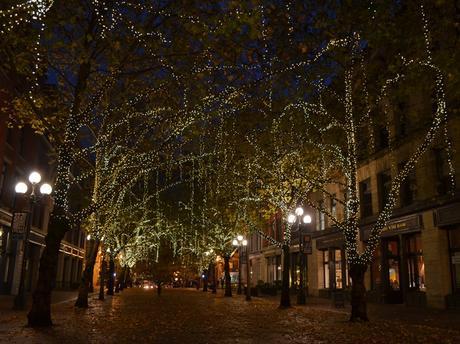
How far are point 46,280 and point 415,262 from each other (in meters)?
19.7

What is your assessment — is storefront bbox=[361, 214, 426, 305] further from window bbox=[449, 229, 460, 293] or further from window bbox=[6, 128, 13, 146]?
window bbox=[6, 128, 13, 146]

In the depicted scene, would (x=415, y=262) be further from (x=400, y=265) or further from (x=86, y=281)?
(x=86, y=281)

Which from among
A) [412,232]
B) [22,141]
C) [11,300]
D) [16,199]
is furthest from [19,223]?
[412,232]

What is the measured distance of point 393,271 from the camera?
94.6 ft

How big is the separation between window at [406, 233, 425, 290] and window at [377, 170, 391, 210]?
3.15 meters

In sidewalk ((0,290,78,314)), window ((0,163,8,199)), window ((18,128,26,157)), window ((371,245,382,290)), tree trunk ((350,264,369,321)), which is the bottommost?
sidewalk ((0,290,78,314))

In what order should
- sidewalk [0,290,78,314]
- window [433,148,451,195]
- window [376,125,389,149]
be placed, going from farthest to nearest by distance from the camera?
window [376,125,389,149]
window [433,148,451,195]
sidewalk [0,290,78,314]

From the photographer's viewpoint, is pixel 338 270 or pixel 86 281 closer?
pixel 86 281

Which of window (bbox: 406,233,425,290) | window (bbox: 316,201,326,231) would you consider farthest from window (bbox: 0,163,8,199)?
window (bbox: 406,233,425,290)

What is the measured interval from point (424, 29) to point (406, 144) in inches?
456

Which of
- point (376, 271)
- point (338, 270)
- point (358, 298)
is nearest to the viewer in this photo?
point (358, 298)

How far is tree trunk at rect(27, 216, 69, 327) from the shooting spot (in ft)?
45.3

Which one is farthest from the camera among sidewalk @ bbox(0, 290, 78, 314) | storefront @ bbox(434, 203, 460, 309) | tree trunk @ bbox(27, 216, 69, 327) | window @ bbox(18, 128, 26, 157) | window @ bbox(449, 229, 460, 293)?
window @ bbox(18, 128, 26, 157)

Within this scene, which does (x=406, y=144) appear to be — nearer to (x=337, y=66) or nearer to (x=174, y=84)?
(x=337, y=66)
